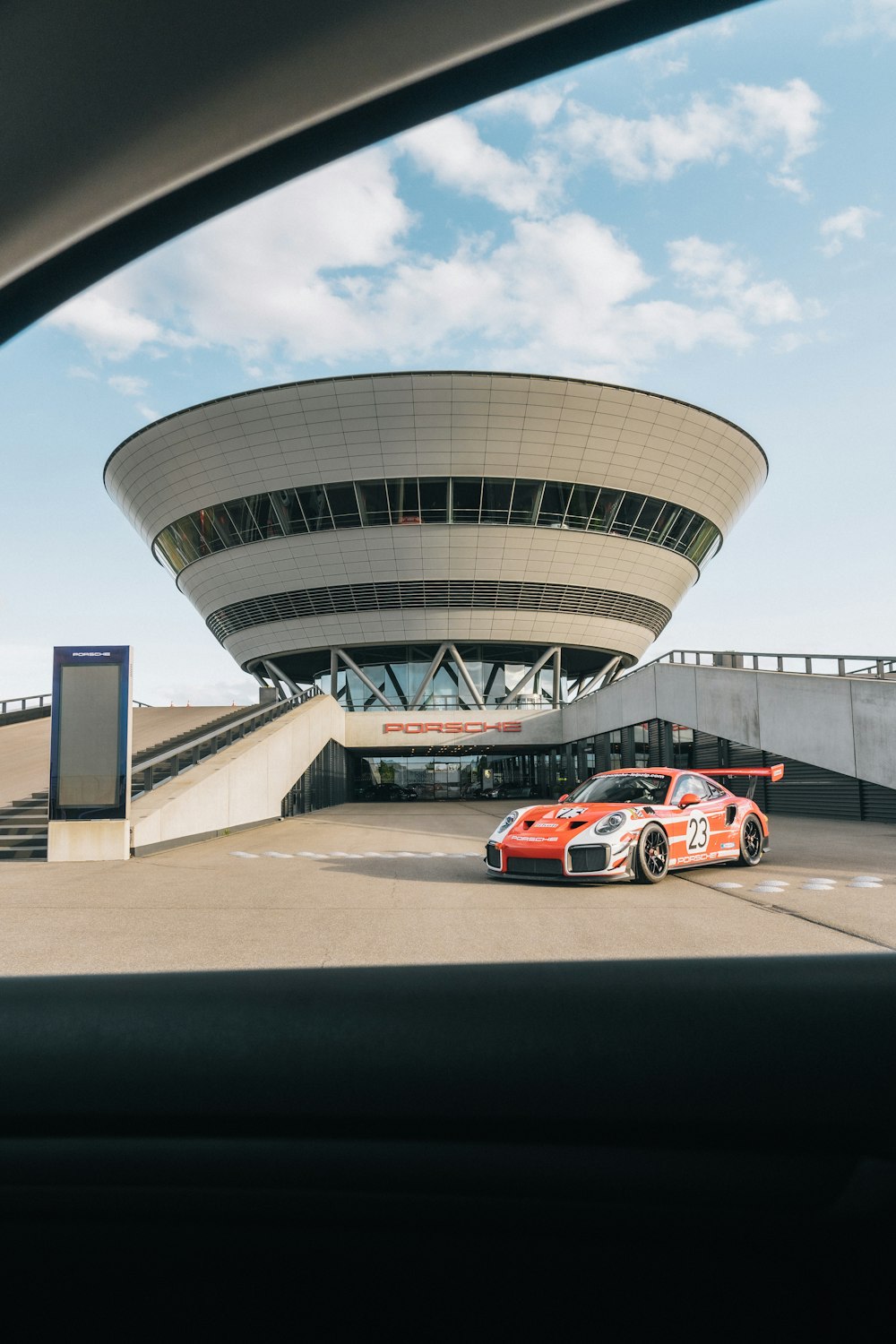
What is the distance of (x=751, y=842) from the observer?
12.4m

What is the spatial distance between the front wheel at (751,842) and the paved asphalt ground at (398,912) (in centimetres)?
25

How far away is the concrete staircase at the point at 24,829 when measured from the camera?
14.1 m

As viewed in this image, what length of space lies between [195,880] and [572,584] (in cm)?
4392

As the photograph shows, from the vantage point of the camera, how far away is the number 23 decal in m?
11.4

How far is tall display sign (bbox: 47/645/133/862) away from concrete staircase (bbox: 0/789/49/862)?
0.76 metres

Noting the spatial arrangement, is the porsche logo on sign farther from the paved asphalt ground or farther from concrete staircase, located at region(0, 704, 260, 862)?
the paved asphalt ground

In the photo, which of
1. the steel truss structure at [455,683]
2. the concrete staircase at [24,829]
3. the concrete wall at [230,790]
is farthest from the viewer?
the steel truss structure at [455,683]

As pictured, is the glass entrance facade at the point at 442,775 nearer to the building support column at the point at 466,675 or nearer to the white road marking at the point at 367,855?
the building support column at the point at 466,675

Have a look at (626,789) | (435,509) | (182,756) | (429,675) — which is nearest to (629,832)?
(626,789)

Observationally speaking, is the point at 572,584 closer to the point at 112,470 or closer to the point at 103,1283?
the point at 112,470

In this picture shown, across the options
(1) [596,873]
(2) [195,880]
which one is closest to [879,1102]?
(1) [596,873]

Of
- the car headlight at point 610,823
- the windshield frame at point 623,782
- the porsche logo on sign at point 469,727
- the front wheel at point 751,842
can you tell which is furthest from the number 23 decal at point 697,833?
the porsche logo on sign at point 469,727

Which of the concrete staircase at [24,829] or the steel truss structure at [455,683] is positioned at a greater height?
the steel truss structure at [455,683]

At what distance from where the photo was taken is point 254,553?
172 feet
